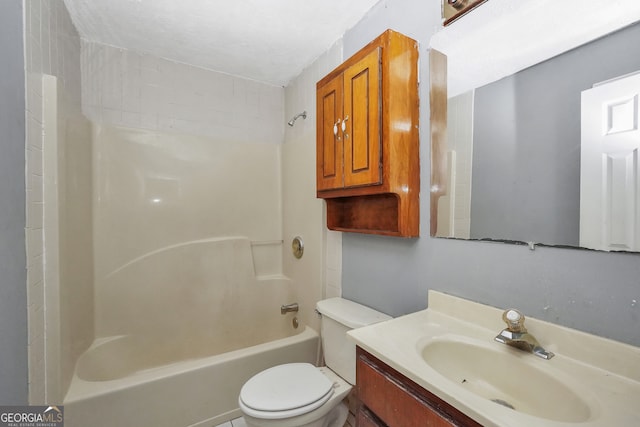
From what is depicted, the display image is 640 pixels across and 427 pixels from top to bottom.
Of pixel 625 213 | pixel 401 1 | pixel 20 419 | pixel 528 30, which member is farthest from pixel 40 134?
pixel 625 213

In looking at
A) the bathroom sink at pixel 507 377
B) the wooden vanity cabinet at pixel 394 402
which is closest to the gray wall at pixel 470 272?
the bathroom sink at pixel 507 377

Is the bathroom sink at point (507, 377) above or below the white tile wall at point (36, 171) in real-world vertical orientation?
below

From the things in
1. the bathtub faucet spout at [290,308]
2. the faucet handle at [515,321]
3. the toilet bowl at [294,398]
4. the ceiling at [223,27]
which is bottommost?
the toilet bowl at [294,398]

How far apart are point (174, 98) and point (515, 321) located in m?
2.38

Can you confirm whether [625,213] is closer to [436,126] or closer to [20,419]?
[436,126]

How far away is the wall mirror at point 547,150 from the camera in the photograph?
697mm

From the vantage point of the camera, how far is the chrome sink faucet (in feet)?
2.60

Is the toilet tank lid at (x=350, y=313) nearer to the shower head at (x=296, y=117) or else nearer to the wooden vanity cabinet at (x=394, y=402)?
the wooden vanity cabinet at (x=394, y=402)

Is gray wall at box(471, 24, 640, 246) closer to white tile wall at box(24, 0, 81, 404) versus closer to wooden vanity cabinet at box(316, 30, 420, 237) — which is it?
wooden vanity cabinet at box(316, 30, 420, 237)

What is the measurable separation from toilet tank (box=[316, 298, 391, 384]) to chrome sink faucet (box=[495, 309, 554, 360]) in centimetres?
57

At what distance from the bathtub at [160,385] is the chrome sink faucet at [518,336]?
1233 millimetres

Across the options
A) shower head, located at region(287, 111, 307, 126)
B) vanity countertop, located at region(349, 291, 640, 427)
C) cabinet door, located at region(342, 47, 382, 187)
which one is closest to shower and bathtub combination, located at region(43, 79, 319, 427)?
shower head, located at region(287, 111, 307, 126)

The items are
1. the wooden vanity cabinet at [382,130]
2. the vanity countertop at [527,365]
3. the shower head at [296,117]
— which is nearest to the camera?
the vanity countertop at [527,365]

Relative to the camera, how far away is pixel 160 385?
4.52ft
